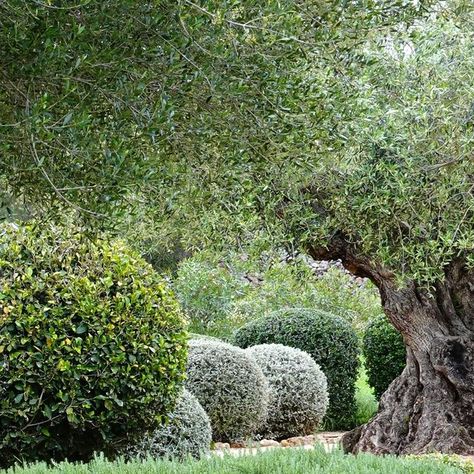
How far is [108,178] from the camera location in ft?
11.3

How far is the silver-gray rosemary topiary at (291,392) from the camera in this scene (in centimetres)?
1195

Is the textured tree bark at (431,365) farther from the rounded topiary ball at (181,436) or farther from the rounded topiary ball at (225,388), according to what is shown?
the rounded topiary ball at (225,388)

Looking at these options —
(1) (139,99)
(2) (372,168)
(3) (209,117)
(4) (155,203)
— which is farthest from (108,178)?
(2) (372,168)

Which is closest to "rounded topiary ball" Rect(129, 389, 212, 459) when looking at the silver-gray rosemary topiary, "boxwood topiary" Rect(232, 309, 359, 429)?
the silver-gray rosemary topiary

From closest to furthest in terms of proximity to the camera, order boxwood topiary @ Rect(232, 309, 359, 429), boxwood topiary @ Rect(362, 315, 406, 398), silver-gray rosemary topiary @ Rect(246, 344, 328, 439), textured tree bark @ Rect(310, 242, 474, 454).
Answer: textured tree bark @ Rect(310, 242, 474, 454)
silver-gray rosemary topiary @ Rect(246, 344, 328, 439)
boxwood topiary @ Rect(362, 315, 406, 398)
boxwood topiary @ Rect(232, 309, 359, 429)

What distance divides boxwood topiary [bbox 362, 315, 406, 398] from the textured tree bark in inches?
150

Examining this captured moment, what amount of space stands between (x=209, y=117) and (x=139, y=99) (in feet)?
1.44

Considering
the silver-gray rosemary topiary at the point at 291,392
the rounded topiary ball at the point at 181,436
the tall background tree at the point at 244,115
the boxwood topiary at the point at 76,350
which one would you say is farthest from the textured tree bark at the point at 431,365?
the silver-gray rosemary topiary at the point at 291,392

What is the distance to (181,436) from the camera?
7.95 m

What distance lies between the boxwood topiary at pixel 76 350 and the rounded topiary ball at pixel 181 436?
1.26 feet

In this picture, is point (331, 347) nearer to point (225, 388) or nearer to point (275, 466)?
point (225, 388)

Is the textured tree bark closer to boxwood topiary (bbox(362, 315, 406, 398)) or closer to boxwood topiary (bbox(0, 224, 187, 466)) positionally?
boxwood topiary (bbox(0, 224, 187, 466))

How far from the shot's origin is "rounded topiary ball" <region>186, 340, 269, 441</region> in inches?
422

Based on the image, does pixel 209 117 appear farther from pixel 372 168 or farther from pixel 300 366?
pixel 300 366
